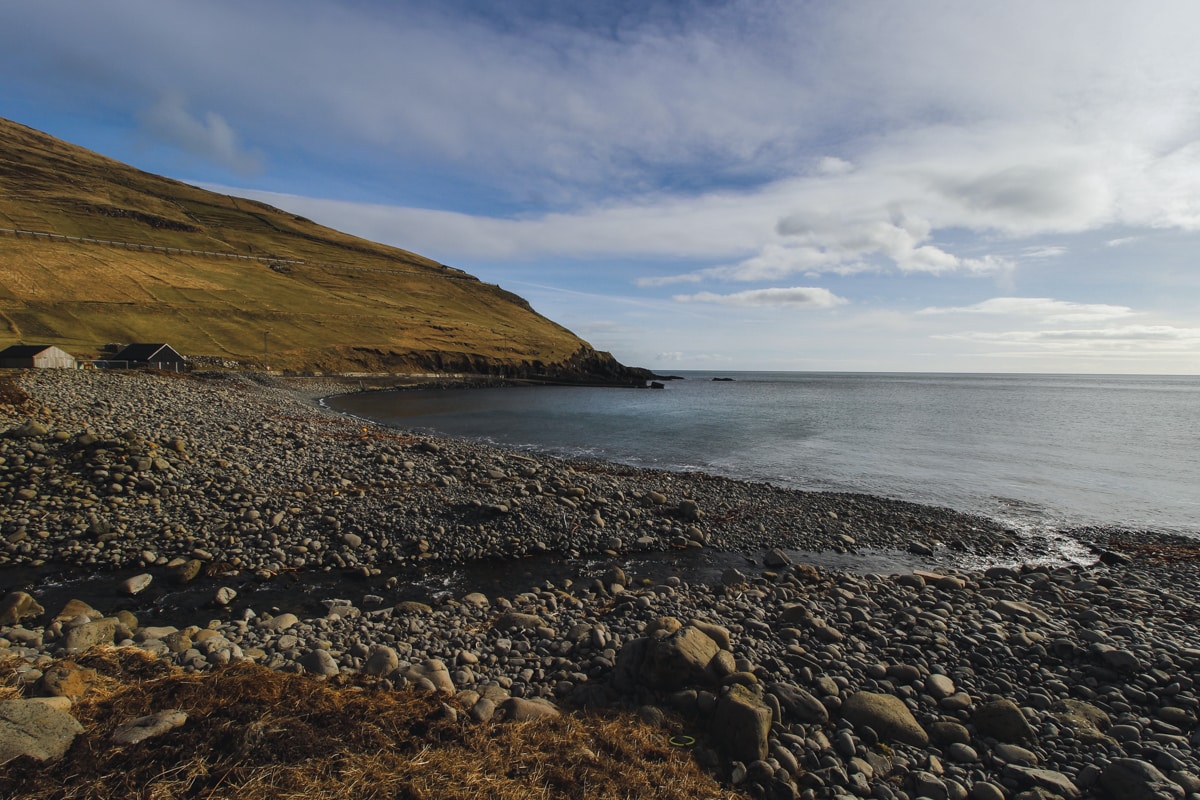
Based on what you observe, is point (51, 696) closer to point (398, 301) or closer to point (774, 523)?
point (774, 523)

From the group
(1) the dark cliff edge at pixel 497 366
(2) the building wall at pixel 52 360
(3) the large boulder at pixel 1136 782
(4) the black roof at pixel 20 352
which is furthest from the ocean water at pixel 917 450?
(1) the dark cliff edge at pixel 497 366

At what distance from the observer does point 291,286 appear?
140625 millimetres

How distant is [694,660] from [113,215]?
209m

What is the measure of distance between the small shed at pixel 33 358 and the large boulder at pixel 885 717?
68.9 m

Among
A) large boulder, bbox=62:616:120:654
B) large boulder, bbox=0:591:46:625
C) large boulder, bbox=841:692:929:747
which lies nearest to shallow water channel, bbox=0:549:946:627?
large boulder, bbox=0:591:46:625

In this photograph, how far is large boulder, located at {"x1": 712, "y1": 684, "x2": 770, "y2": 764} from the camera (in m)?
6.77

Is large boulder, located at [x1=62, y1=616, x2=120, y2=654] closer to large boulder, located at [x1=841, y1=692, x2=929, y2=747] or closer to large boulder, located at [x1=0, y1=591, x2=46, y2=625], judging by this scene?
large boulder, located at [x1=0, y1=591, x2=46, y2=625]

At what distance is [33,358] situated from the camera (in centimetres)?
5103

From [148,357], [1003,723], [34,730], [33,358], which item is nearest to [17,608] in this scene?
[34,730]

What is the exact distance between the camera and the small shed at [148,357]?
218ft

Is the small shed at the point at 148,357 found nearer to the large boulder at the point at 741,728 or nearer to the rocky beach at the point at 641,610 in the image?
the rocky beach at the point at 641,610

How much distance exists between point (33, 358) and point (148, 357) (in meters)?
16.1

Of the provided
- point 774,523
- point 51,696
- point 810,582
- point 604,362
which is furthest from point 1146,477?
point 604,362

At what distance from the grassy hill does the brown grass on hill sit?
89.2m
